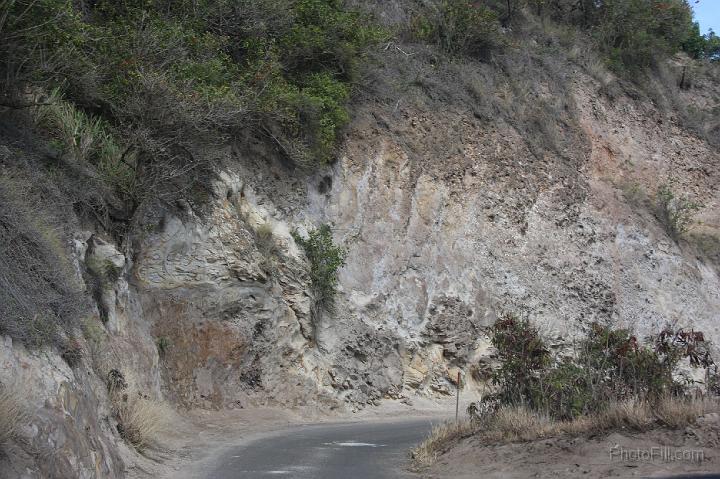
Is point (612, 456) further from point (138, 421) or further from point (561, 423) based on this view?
point (138, 421)

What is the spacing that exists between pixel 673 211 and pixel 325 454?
2109 cm

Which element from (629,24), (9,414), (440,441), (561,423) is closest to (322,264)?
(440,441)

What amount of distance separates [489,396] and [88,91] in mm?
10114

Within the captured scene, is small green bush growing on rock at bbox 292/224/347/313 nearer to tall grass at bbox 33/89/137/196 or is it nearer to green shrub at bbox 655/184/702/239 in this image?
tall grass at bbox 33/89/137/196

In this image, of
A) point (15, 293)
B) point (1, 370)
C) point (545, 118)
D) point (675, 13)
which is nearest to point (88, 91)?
point (15, 293)

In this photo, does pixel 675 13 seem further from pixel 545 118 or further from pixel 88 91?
pixel 88 91

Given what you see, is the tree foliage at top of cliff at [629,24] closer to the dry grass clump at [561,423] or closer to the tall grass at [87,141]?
the tall grass at [87,141]

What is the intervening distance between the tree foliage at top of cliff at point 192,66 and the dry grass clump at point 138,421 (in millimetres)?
5596

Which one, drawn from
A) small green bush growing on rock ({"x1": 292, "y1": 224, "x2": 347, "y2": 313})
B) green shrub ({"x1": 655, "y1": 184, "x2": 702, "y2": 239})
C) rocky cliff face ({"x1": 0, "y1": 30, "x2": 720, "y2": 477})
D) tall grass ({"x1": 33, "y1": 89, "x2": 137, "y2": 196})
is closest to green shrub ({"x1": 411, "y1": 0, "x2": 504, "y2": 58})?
rocky cliff face ({"x1": 0, "y1": 30, "x2": 720, "y2": 477})

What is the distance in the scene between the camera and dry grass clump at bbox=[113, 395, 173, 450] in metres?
10.3

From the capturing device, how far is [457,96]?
26.8 m

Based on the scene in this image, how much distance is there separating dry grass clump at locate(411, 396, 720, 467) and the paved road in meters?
0.71

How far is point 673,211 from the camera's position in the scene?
1090 inches

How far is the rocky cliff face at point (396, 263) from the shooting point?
13828 millimetres
